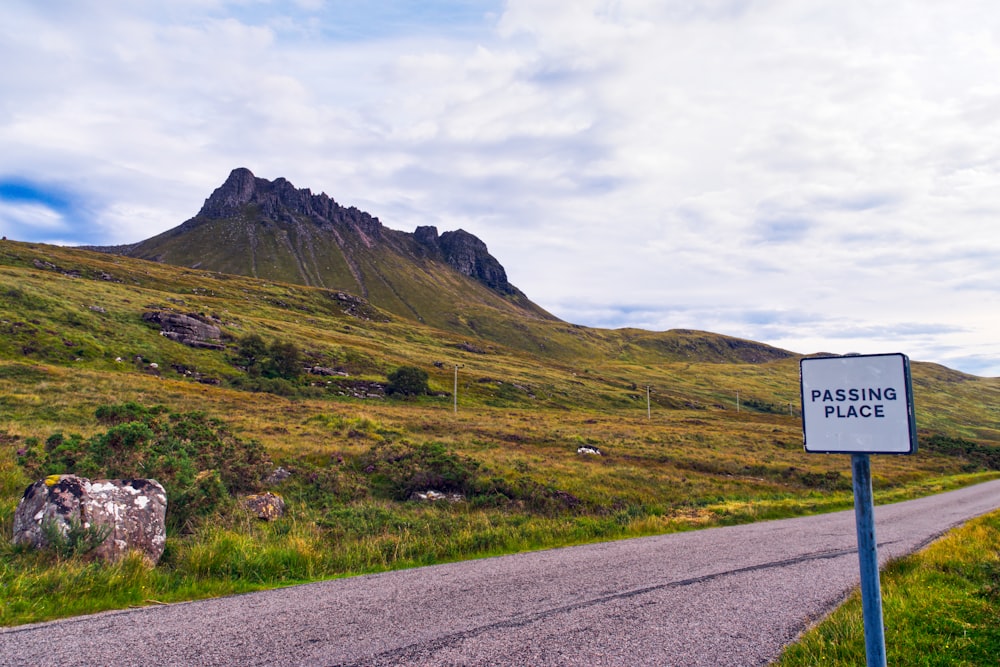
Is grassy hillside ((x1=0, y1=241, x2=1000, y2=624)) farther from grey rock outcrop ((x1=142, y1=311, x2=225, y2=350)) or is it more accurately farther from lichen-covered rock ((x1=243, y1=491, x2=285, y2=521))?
grey rock outcrop ((x1=142, y1=311, x2=225, y2=350))

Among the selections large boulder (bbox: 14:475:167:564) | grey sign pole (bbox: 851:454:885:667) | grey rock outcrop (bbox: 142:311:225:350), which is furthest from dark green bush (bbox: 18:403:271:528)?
grey rock outcrop (bbox: 142:311:225:350)

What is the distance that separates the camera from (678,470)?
31.0m

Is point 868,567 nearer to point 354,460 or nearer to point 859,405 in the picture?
point 859,405

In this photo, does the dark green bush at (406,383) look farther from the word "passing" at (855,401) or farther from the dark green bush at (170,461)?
the word "passing" at (855,401)

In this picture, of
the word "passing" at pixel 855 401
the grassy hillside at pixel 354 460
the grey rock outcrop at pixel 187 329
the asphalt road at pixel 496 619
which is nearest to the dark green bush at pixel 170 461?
the grassy hillside at pixel 354 460

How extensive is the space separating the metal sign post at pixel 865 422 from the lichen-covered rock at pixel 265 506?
42.9 ft

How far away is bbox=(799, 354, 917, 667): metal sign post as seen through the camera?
3.57m

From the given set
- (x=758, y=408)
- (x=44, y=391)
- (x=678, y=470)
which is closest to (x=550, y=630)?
(x=678, y=470)

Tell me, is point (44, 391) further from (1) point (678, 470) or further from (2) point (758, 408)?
(2) point (758, 408)

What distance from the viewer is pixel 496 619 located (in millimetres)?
6824

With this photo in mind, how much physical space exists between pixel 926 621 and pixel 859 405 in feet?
16.7

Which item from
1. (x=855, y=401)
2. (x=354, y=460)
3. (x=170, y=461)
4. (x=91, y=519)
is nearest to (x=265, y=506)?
(x=170, y=461)

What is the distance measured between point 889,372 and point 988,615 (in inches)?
229

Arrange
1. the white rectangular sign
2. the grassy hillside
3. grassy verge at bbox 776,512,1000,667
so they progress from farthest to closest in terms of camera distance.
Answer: the grassy hillside < grassy verge at bbox 776,512,1000,667 < the white rectangular sign
